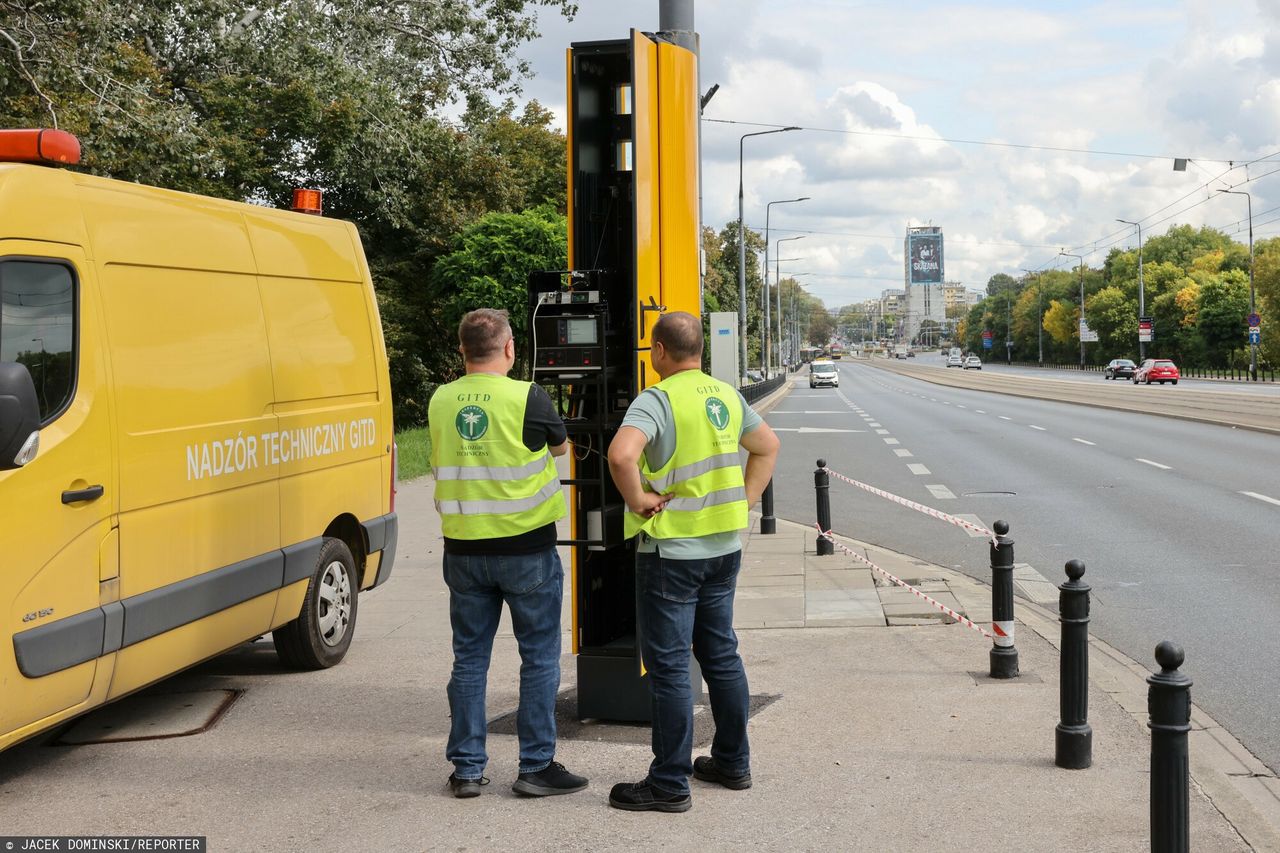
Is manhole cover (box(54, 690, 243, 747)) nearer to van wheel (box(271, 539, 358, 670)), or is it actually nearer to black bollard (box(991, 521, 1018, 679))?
van wheel (box(271, 539, 358, 670))

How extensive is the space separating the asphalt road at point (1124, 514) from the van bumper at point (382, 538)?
171 inches

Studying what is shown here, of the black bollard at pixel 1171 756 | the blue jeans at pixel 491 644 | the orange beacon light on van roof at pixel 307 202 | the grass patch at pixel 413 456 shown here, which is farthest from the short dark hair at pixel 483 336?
the grass patch at pixel 413 456

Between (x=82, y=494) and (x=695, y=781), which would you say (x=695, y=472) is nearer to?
(x=695, y=781)

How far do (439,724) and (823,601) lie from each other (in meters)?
3.75

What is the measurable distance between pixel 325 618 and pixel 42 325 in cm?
273

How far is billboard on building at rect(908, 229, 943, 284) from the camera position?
182 meters

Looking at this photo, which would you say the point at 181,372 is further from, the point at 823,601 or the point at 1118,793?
the point at 823,601

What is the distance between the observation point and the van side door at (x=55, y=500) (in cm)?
472

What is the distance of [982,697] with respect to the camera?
641cm

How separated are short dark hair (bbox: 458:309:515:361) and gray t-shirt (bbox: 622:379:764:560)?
2.15 ft

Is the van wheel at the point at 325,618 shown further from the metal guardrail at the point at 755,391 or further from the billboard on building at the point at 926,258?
the billboard on building at the point at 926,258

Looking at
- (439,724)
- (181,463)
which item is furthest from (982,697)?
(181,463)

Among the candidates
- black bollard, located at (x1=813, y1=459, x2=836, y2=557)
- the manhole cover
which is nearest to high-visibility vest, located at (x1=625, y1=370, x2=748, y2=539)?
the manhole cover

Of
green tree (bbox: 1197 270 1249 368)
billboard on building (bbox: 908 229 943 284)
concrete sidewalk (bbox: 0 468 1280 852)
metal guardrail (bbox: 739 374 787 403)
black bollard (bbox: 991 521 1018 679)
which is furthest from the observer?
billboard on building (bbox: 908 229 943 284)
